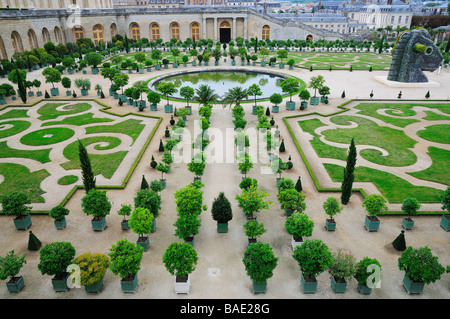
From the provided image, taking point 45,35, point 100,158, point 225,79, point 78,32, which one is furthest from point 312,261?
point 78,32

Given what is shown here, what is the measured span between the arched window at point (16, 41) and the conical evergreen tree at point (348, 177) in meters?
75.6

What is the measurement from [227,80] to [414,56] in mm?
32126

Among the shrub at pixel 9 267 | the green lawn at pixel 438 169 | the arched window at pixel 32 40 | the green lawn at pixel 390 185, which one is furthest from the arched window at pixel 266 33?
the shrub at pixel 9 267

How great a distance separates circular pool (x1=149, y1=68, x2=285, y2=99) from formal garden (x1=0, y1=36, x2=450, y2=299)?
826 centimetres

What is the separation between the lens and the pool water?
60469 millimetres

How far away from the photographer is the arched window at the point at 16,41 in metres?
72.4

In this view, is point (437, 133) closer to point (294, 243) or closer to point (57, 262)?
point (294, 243)

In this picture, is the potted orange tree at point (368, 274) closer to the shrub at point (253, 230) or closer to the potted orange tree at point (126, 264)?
the shrub at point (253, 230)

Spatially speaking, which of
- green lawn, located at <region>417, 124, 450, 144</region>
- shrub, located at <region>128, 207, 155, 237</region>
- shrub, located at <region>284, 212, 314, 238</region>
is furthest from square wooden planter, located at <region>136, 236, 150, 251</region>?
green lawn, located at <region>417, 124, 450, 144</region>

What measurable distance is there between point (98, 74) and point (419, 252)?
66244 mm

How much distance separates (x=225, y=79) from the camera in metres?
66.2

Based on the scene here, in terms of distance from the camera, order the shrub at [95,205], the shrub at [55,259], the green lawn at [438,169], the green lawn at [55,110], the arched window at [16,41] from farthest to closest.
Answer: the arched window at [16,41], the green lawn at [55,110], the green lawn at [438,169], the shrub at [95,205], the shrub at [55,259]

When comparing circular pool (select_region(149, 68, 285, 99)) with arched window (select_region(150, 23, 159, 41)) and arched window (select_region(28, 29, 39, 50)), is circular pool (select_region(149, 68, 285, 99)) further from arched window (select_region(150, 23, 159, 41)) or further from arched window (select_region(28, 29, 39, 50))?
arched window (select_region(150, 23, 159, 41))
